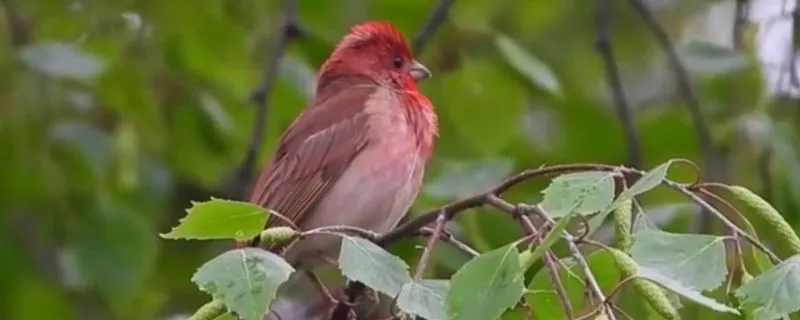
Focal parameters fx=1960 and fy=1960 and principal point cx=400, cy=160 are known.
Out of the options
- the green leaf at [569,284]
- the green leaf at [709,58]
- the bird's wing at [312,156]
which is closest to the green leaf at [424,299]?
the green leaf at [569,284]

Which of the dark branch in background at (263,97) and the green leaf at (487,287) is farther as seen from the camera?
the dark branch in background at (263,97)

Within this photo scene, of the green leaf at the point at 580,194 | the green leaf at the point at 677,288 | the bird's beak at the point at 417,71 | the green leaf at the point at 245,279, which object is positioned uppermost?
the bird's beak at the point at 417,71

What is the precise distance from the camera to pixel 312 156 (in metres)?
→ 4.69

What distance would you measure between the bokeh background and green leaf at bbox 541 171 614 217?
2.32 m

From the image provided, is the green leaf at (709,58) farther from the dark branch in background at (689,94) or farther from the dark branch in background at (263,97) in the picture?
the dark branch in background at (263,97)

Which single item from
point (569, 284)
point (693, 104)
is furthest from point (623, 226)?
point (693, 104)

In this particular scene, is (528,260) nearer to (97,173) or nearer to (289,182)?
(289,182)

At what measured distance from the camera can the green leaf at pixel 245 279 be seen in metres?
2.37

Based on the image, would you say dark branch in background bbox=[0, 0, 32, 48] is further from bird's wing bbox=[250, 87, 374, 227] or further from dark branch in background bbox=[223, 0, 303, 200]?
bird's wing bbox=[250, 87, 374, 227]

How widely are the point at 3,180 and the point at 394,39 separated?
123 centimetres

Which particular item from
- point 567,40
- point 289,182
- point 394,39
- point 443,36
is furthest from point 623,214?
point 567,40

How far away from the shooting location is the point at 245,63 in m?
5.64

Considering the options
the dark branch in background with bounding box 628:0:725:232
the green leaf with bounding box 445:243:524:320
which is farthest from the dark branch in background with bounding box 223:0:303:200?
the green leaf with bounding box 445:243:524:320

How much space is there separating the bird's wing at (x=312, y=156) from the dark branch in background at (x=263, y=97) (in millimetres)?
139
